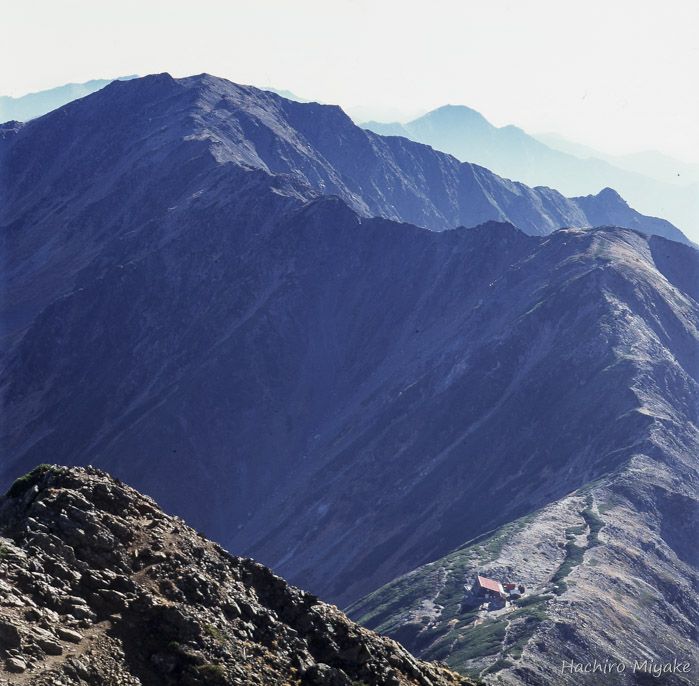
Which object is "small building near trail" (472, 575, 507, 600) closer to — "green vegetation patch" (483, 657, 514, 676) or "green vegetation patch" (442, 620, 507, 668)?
"green vegetation patch" (442, 620, 507, 668)

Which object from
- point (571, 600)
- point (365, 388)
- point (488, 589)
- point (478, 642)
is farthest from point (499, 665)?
point (365, 388)

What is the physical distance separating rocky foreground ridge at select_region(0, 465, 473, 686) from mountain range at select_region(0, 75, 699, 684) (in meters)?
42.7

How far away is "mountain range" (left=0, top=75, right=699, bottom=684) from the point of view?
3905 inches

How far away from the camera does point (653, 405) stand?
447ft

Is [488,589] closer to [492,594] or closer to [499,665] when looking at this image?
[492,594]

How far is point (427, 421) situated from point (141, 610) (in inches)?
5016

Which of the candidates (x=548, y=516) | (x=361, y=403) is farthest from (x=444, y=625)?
(x=361, y=403)

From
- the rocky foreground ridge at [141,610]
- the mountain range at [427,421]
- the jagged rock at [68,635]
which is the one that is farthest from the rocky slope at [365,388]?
the jagged rock at [68,635]

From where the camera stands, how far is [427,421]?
154 m

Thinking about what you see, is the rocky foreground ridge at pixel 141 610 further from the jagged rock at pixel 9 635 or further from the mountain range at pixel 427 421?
the mountain range at pixel 427 421

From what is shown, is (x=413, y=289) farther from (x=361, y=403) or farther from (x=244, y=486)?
(x=244, y=486)

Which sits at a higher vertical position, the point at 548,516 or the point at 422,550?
the point at 548,516

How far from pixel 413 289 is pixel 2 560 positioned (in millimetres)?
169724

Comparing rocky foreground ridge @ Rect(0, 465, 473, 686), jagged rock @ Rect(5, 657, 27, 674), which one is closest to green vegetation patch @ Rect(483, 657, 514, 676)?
rocky foreground ridge @ Rect(0, 465, 473, 686)
